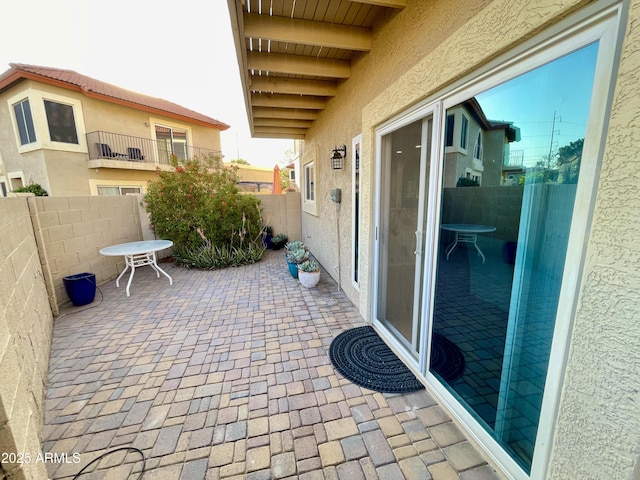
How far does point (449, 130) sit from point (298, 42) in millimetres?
1847

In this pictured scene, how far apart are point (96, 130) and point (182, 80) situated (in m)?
5.02

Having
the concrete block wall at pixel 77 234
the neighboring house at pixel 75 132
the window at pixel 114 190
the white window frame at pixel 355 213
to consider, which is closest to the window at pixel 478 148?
the white window frame at pixel 355 213

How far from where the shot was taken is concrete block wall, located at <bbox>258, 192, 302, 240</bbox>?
847cm

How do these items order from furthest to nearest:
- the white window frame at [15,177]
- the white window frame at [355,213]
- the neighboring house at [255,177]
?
the neighboring house at [255,177] < the white window frame at [15,177] < the white window frame at [355,213]

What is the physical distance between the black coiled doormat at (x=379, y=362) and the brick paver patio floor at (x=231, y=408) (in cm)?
10

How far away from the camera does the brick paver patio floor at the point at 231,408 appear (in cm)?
168

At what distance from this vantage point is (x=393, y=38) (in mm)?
2510

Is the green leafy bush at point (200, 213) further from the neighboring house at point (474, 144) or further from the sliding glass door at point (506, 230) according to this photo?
the neighboring house at point (474, 144)

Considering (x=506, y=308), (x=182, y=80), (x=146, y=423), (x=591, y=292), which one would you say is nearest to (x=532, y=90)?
(x=591, y=292)

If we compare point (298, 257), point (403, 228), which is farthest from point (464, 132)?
point (298, 257)

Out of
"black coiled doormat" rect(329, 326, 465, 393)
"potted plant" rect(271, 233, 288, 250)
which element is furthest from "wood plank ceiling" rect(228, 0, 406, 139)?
"potted plant" rect(271, 233, 288, 250)

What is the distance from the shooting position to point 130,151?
1109 cm

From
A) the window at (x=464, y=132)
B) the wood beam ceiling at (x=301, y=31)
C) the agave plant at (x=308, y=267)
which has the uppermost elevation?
the wood beam ceiling at (x=301, y=31)

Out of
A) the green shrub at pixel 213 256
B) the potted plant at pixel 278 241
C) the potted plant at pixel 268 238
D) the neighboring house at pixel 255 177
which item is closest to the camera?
the green shrub at pixel 213 256
